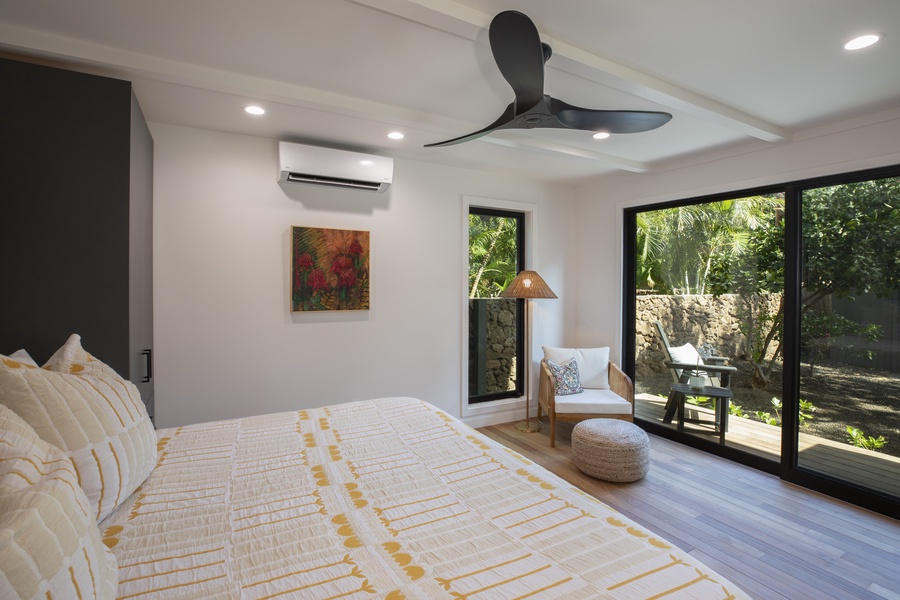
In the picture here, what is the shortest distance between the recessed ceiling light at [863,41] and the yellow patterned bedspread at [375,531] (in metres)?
2.31

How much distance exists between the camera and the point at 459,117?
2.97m

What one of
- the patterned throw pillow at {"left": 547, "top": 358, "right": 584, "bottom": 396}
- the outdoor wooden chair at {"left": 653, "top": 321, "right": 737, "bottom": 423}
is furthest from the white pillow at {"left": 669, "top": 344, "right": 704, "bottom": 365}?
the patterned throw pillow at {"left": 547, "top": 358, "right": 584, "bottom": 396}

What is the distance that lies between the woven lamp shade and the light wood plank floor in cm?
143

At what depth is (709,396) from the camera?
12.8ft

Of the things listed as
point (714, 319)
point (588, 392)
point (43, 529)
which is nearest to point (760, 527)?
point (588, 392)

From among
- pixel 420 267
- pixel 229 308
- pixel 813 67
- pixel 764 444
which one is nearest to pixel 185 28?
pixel 229 308

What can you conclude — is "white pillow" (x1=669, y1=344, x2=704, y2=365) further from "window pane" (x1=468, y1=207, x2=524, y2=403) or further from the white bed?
the white bed

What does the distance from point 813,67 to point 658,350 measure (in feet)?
8.84

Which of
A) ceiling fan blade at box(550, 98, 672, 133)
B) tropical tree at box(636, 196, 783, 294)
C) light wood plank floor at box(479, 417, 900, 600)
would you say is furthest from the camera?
tropical tree at box(636, 196, 783, 294)

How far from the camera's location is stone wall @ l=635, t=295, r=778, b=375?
3.77 meters

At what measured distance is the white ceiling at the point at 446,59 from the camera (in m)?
1.78

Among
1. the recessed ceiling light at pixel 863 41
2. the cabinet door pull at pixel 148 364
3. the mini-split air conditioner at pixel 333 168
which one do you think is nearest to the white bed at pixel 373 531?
the cabinet door pull at pixel 148 364

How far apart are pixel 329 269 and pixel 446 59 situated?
6.26 ft

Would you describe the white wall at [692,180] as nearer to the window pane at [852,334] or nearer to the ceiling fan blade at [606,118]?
the window pane at [852,334]
